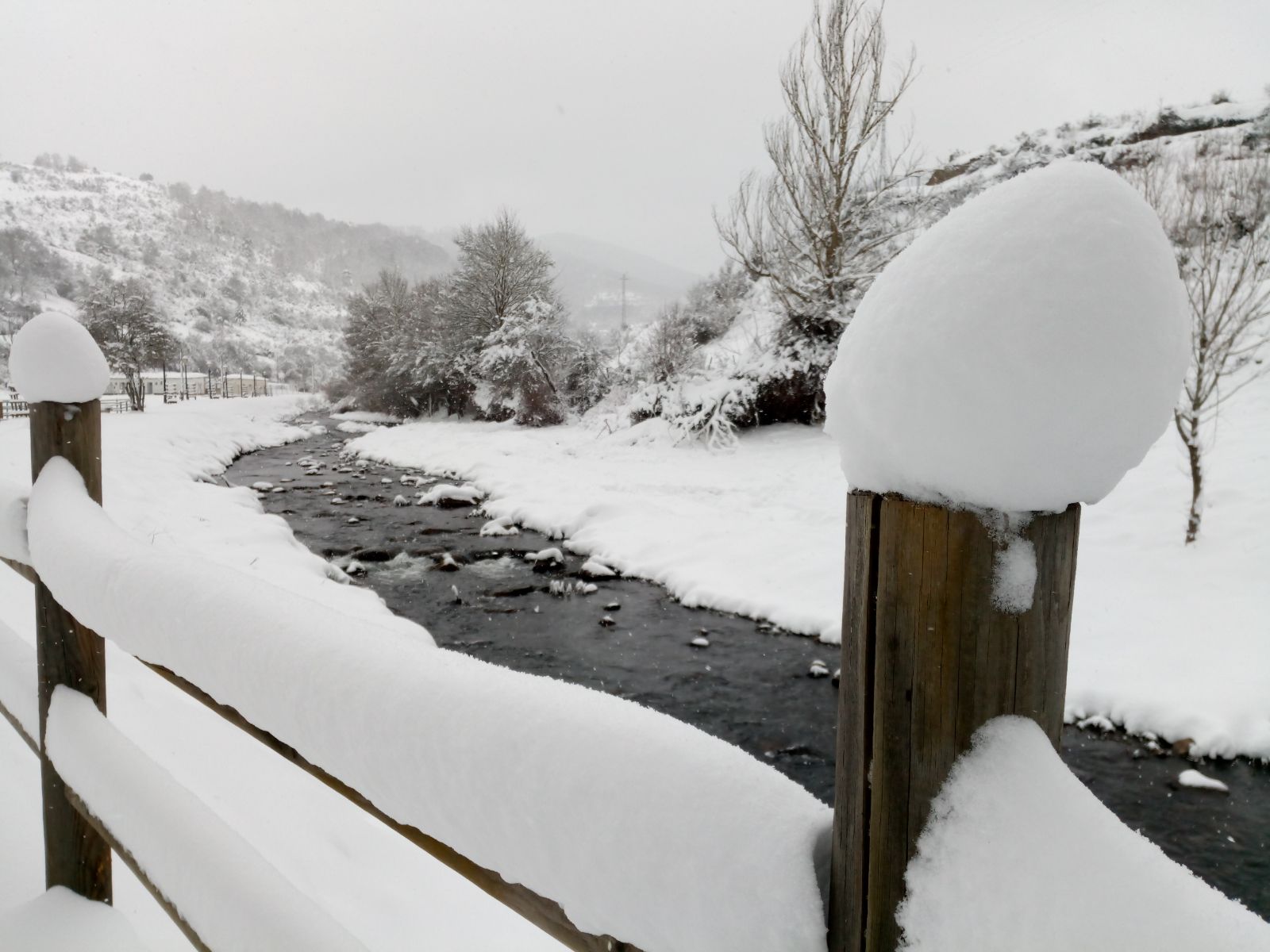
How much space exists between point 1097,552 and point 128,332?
98.5 feet

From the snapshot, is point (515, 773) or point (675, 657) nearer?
point (515, 773)

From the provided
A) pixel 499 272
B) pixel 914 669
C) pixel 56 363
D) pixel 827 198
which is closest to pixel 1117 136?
pixel 827 198

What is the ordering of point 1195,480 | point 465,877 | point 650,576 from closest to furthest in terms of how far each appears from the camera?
point 465,877, point 1195,480, point 650,576

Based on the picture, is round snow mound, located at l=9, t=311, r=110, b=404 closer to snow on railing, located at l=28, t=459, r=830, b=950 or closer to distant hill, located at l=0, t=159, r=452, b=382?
snow on railing, located at l=28, t=459, r=830, b=950

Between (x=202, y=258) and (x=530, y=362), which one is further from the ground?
(x=202, y=258)

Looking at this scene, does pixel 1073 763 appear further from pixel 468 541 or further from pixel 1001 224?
pixel 468 541

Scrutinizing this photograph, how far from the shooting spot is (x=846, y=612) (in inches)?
23.7

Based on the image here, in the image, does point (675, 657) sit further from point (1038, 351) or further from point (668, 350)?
point (668, 350)

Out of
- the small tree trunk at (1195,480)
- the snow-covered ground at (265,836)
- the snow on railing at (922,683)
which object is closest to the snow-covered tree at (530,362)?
the small tree trunk at (1195,480)

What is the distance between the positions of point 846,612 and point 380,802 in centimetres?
59

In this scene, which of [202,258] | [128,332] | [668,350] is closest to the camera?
[668,350]

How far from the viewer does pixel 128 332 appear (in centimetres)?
2520

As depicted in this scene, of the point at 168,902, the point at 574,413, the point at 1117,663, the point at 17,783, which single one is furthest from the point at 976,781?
the point at 574,413

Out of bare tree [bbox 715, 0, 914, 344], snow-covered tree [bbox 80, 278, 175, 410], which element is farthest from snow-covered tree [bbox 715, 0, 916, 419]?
snow-covered tree [bbox 80, 278, 175, 410]
